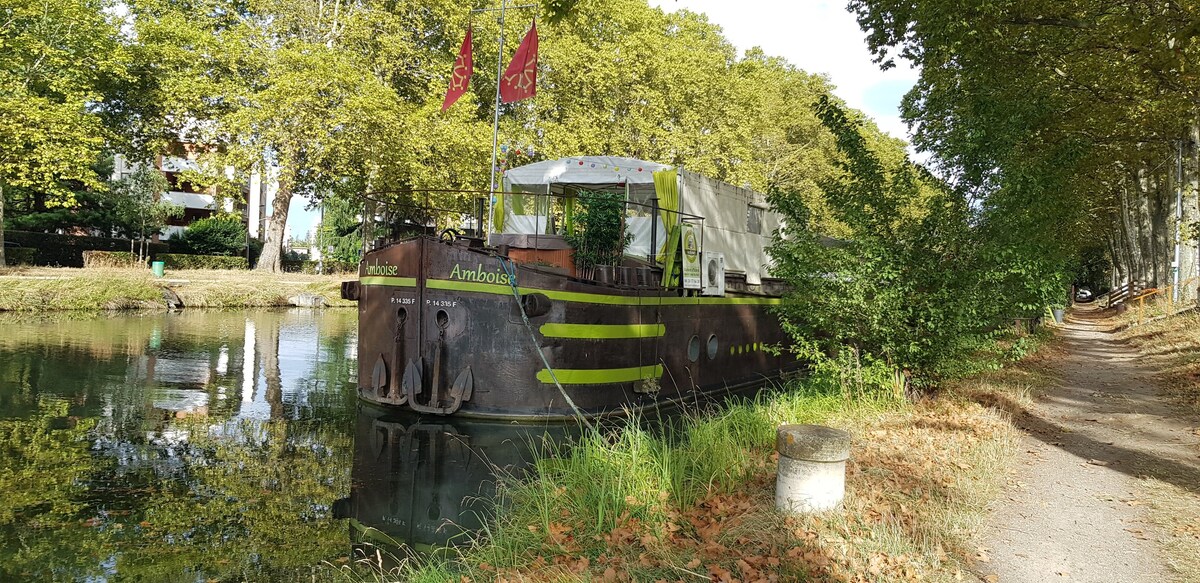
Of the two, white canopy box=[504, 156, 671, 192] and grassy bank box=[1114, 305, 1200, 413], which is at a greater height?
white canopy box=[504, 156, 671, 192]

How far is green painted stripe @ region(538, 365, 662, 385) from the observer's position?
12352 millimetres

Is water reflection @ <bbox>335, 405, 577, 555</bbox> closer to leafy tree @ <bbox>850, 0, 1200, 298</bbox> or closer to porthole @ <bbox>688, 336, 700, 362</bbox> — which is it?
porthole @ <bbox>688, 336, 700, 362</bbox>

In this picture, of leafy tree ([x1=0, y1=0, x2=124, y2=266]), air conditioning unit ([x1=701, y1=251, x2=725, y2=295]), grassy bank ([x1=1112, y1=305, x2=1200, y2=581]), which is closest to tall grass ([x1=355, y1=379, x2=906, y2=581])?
grassy bank ([x1=1112, y1=305, x2=1200, y2=581])

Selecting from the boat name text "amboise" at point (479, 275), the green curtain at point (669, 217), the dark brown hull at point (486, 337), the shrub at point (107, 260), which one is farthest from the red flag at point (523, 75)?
the shrub at point (107, 260)

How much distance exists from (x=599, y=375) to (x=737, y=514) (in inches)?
264

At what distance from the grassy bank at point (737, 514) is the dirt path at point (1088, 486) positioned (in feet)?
0.84

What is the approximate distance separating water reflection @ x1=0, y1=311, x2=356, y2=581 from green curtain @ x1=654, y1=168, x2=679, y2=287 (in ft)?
18.5

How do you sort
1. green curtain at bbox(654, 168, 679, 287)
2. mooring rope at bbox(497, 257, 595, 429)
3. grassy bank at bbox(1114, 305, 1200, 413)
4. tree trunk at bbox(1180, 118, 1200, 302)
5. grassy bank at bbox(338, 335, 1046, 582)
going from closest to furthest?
grassy bank at bbox(338, 335, 1046, 582) → mooring rope at bbox(497, 257, 595, 429) → grassy bank at bbox(1114, 305, 1200, 413) → green curtain at bbox(654, 168, 679, 287) → tree trunk at bbox(1180, 118, 1200, 302)

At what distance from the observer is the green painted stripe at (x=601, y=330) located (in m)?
12.2

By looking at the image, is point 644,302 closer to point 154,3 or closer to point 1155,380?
point 1155,380

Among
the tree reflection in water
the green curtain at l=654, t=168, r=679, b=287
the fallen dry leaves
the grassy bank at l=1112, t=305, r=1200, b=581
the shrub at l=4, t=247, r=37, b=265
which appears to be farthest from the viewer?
the shrub at l=4, t=247, r=37, b=265

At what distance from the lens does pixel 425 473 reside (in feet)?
Result: 32.3

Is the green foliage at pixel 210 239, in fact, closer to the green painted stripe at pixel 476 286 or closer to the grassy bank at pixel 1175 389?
the green painted stripe at pixel 476 286

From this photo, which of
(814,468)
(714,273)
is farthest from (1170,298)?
(814,468)
